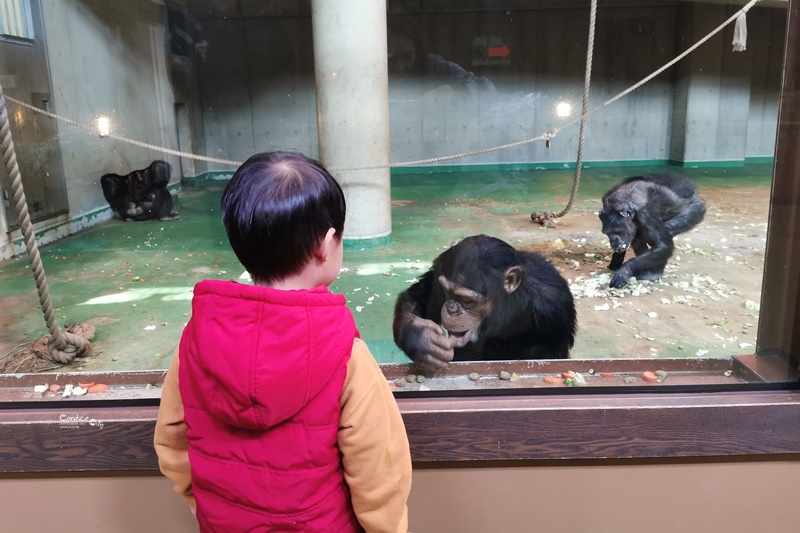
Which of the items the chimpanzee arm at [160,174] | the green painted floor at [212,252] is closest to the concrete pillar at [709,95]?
the green painted floor at [212,252]

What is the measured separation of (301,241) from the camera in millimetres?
758

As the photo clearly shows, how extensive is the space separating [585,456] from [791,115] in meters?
0.86

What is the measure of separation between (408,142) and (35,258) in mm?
2273

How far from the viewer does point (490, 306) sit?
1946 millimetres

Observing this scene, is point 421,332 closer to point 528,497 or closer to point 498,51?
point 528,497

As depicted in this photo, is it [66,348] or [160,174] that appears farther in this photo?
[160,174]

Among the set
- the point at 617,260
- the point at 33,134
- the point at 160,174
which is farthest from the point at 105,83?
the point at 617,260

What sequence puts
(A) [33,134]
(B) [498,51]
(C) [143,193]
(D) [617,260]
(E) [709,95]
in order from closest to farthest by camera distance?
1. (E) [709,95]
2. (B) [498,51]
3. (D) [617,260]
4. (A) [33,134]
5. (C) [143,193]

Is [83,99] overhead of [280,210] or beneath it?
overhead

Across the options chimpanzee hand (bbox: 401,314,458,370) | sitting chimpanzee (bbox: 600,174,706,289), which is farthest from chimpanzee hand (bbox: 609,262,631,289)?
chimpanzee hand (bbox: 401,314,458,370)

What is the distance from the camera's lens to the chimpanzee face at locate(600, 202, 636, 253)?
11.1ft

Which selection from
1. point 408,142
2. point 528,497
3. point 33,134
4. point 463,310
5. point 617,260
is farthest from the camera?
point 33,134

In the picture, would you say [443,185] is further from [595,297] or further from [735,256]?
[735,256]

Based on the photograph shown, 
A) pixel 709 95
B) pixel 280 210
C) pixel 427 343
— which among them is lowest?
pixel 427 343
